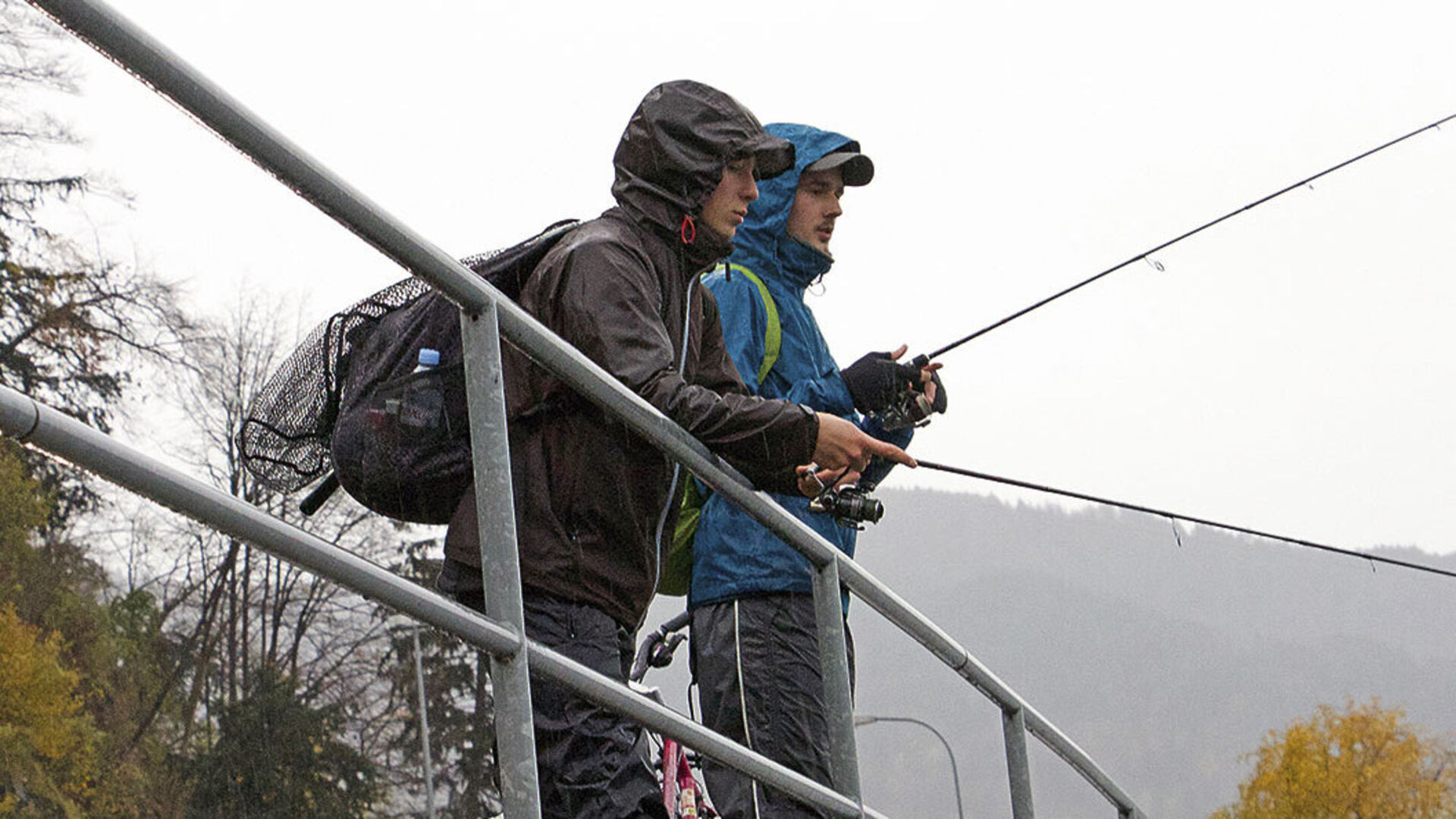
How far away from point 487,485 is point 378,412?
480mm

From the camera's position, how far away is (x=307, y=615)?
3.04m

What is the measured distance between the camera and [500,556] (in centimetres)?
240

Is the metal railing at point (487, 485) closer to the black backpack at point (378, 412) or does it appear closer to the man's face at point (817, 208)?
the black backpack at point (378, 412)

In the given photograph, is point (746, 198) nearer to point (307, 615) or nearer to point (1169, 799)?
point (307, 615)

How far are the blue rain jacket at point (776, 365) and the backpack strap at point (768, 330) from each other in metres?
0.01

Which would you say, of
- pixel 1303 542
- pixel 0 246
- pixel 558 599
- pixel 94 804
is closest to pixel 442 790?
pixel 558 599

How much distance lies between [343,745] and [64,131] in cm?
745

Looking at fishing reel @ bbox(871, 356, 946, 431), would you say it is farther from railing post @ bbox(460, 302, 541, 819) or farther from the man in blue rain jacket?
railing post @ bbox(460, 302, 541, 819)

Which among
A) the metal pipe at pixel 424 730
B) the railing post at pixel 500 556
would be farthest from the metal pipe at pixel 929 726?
the railing post at pixel 500 556

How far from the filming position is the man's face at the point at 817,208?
14.8ft

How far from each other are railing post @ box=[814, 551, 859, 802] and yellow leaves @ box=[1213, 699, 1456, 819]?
54728 mm

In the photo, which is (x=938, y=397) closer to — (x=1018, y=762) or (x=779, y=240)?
(x=779, y=240)

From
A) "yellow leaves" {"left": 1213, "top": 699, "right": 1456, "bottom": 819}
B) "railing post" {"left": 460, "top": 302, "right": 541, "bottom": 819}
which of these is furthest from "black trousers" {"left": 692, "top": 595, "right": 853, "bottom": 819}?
"yellow leaves" {"left": 1213, "top": 699, "right": 1456, "bottom": 819}

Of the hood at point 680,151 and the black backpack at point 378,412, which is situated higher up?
the hood at point 680,151
